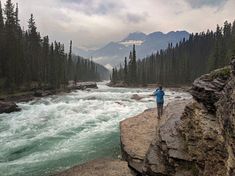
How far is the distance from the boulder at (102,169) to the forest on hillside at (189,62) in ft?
253

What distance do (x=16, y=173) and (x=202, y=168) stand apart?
1036 centimetres

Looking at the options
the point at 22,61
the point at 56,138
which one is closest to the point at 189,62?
the point at 22,61

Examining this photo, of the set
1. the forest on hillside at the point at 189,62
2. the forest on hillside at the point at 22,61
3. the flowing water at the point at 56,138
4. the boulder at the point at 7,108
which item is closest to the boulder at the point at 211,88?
the flowing water at the point at 56,138

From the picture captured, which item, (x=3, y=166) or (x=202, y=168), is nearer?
(x=202, y=168)

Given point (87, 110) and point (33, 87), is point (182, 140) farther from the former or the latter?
point (33, 87)

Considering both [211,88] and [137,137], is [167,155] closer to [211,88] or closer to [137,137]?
[211,88]

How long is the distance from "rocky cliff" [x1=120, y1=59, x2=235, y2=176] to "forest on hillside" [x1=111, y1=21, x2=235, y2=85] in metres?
77.4

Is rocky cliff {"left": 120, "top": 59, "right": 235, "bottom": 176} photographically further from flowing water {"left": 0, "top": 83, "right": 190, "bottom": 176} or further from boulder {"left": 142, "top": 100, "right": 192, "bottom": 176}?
flowing water {"left": 0, "top": 83, "right": 190, "bottom": 176}

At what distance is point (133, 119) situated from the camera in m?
23.3

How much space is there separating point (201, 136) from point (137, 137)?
7474mm

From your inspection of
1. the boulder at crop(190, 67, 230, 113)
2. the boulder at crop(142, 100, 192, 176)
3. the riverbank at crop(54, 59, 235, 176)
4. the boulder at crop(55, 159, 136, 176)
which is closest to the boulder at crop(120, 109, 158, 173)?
the riverbank at crop(54, 59, 235, 176)

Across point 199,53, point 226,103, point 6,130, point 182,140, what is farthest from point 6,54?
point 199,53

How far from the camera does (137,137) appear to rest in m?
19.3

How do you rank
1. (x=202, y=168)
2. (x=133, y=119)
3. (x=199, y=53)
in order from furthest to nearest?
(x=199, y=53) → (x=133, y=119) → (x=202, y=168)
